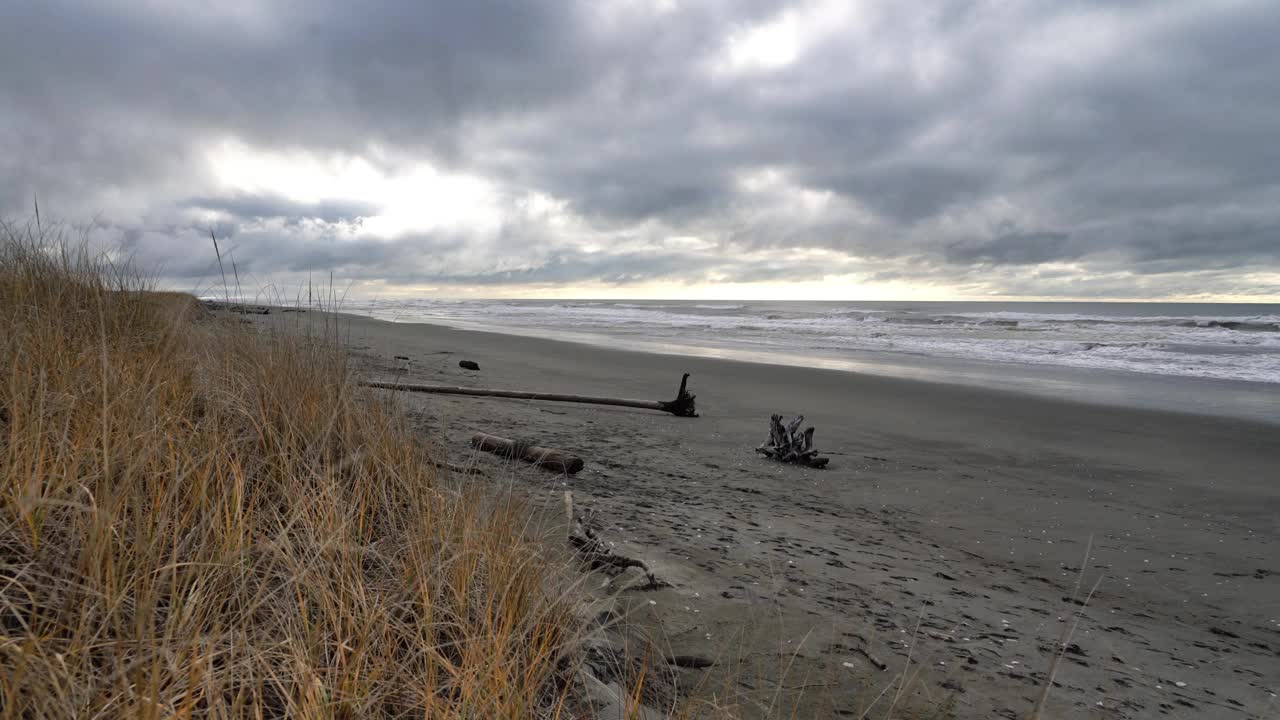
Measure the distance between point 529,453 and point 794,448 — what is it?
2.88m

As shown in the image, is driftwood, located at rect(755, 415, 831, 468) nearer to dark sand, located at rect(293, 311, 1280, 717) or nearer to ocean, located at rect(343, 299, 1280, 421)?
dark sand, located at rect(293, 311, 1280, 717)

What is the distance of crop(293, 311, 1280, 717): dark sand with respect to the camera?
283 cm

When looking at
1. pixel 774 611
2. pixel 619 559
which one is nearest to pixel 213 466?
pixel 619 559

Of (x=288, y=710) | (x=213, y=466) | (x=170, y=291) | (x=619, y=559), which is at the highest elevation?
(x=170, y=291)

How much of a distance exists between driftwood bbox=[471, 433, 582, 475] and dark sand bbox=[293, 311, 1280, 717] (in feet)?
0.50

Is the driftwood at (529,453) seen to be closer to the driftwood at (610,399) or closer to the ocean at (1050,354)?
the ocean at (1050,354)

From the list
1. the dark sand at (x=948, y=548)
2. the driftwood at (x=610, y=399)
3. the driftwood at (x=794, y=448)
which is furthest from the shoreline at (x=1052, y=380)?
the driftwood at (x=794, y=448)

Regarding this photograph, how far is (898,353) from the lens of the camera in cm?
2044

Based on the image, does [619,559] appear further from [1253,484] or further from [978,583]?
[1253,484]

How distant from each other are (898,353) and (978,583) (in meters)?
17.6

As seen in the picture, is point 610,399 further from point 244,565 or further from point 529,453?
point 244,565

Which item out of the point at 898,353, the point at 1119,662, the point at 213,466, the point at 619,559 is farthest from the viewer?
the point at 898,353

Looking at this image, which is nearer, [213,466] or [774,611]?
[213,466]

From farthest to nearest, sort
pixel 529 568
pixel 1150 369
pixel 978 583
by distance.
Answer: pixel 1150 369 < pixel 978 583 < pixel 529 568
